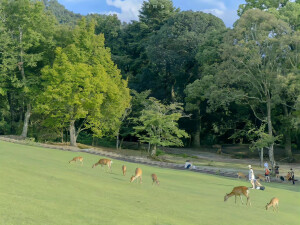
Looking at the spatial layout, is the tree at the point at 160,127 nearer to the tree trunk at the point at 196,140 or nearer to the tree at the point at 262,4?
the tree trunk at the point at 196,140

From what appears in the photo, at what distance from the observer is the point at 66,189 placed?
11.0 meters

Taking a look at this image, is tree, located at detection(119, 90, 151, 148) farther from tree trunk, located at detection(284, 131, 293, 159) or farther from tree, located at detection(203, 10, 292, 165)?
tree trunk, located at detection(284, 131, 293, 159)

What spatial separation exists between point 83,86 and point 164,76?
21553 mm

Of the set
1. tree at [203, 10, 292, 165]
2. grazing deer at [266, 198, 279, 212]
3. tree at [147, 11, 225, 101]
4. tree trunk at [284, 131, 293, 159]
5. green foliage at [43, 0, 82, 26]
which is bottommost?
grazing deer at [266, 198, 279, 212]

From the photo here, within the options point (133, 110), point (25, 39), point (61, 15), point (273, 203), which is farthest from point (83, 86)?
point (61, 15)

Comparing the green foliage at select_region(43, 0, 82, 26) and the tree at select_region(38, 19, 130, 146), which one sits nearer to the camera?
the tree at select_region(38, 19, 130, 146)

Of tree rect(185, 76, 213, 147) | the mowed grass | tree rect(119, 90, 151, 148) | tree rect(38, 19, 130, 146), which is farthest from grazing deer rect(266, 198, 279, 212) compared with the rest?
tree rect(119, 90, 151, 148)

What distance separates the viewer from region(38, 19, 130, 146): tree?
3762 cm

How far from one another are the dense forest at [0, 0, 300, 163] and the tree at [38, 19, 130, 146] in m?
0.12

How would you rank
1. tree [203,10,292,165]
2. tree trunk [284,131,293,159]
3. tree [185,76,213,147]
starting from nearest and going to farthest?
tree [203,10,292,165], tree [185,76,213,147], tree trunk [284,131,293,159]

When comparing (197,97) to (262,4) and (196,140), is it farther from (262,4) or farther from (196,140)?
(262,4)

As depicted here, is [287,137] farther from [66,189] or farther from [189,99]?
[66,189]

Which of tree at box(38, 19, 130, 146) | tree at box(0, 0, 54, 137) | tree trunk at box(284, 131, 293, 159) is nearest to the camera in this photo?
tree at box(38, 19, 130, 146)

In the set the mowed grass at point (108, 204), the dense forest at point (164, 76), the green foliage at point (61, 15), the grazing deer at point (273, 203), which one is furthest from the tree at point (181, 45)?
the green foliage at point (61, 15)
